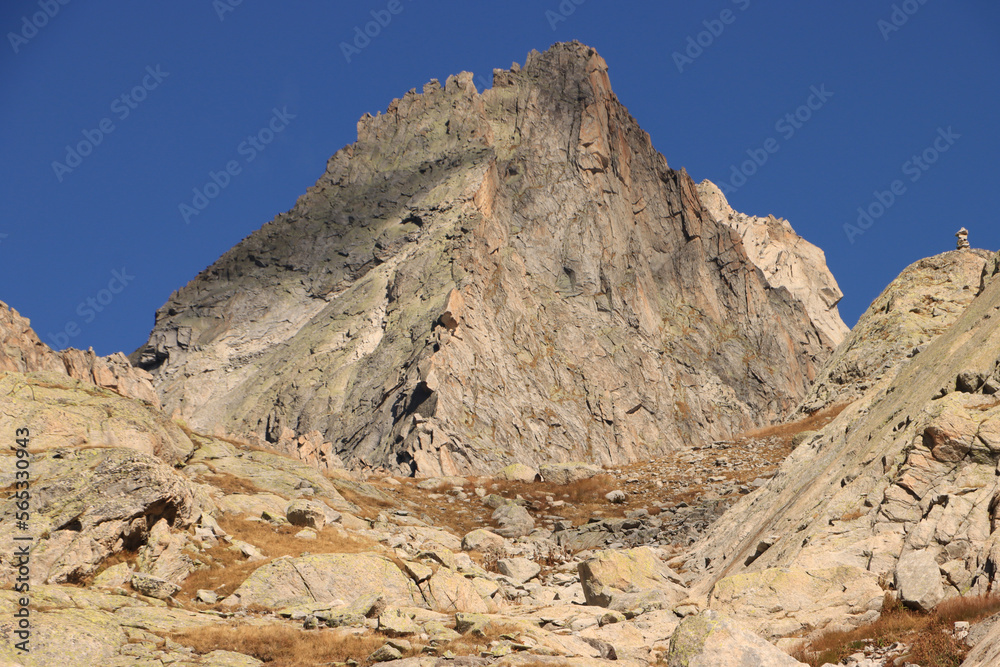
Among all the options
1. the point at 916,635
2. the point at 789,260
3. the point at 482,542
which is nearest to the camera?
A: the point at 916,635

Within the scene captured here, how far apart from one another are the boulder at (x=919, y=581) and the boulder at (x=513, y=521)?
88.0 feet

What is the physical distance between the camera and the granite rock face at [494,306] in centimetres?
8575

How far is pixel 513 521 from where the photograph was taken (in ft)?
147

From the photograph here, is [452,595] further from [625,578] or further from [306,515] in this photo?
[306,515]

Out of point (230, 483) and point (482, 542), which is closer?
point (482, 542)

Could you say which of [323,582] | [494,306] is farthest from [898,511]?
[494,306]

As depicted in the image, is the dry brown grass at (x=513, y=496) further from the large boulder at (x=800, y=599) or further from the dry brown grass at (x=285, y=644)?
the large boulder at (x=800, y=599)

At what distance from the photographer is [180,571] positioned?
2536 cm

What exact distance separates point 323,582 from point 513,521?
20873mm

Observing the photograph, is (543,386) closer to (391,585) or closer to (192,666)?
(391,585)

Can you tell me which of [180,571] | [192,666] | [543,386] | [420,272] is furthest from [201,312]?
[192,666]

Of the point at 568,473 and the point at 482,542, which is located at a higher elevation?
the point at 568,473

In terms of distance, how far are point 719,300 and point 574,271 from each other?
23858 mm

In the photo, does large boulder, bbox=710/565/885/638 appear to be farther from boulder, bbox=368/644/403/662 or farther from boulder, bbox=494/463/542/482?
boulder, bbox=494/463/542/482
